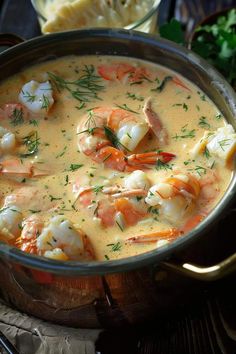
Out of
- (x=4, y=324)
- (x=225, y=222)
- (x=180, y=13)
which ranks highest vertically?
(x=225, y=222)

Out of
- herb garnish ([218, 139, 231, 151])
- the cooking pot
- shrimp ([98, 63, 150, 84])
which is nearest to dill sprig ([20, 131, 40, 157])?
shrimp ([98, 63, 150, 84])

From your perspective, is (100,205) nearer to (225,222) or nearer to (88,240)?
(88,240)

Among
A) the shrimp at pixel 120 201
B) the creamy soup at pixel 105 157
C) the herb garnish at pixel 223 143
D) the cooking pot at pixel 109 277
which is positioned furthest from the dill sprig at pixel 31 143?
the herb garnish at pixel 223 143

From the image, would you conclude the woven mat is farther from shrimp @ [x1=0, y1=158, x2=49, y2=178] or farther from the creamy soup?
shrimp @ [x1=0, y1=158, x2=49, y2=178]

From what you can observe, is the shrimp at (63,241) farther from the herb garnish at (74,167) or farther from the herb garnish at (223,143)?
the herb garnish at (223,143)

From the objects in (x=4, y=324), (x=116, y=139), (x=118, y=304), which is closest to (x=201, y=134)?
(x=116, y=139)
